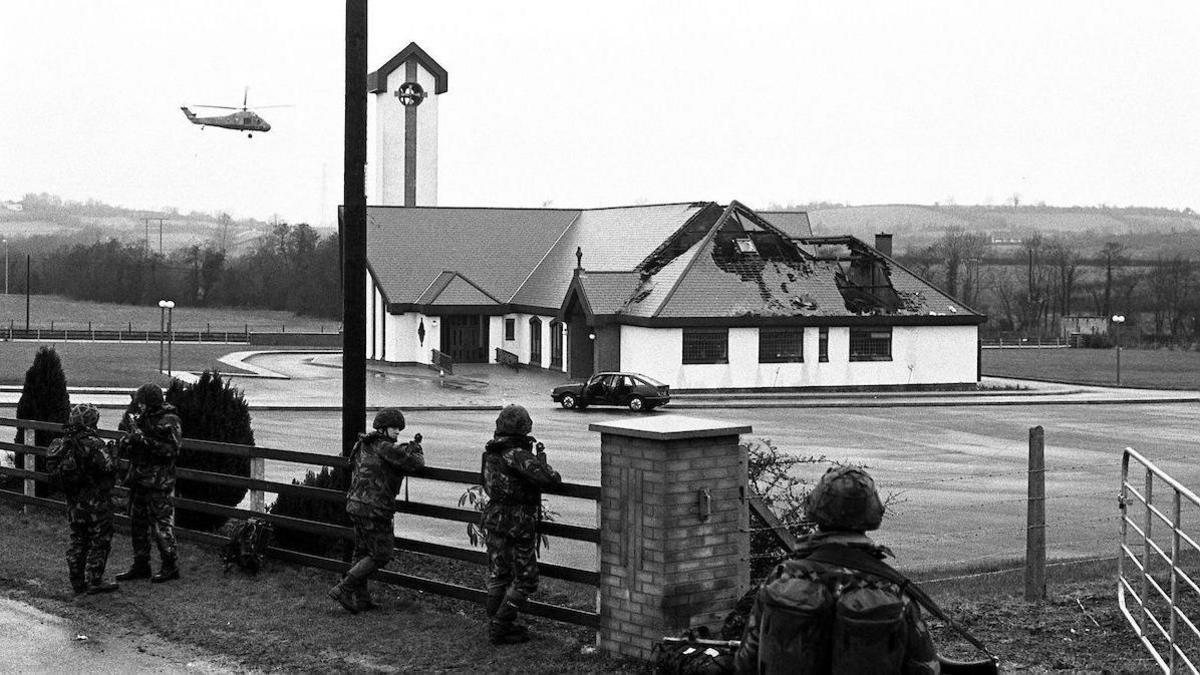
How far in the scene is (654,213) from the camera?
190 ft

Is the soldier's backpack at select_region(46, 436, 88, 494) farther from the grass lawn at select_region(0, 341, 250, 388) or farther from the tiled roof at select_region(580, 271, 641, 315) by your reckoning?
the tiled roof at select_region(580, 271, 641, 315)

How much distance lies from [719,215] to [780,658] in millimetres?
50776

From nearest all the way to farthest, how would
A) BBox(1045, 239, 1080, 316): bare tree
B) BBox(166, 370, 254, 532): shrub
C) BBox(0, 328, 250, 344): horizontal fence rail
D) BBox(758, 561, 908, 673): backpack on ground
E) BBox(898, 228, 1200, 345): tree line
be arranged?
BBox(758, 561, 908, 673): backpack on ground
BBox(166, 370, 254, 532): shrub
BBox(0, 328, 250, 344): horizontal fence rail
BBox(898, 228, 1200, 345): tree line
BBox(1045, 239, 1080, 316): bare tree

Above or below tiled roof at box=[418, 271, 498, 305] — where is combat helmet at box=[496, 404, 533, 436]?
below

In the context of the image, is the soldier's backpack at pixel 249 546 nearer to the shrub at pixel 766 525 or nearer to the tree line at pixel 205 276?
the shrub at pixel 766 525

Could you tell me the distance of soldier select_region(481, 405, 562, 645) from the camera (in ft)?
30.6

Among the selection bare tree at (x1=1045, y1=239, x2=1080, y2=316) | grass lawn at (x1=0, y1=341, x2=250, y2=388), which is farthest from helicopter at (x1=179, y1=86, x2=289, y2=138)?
bare tree at (x1=1045, y1=239, x2=1080, y2=316)

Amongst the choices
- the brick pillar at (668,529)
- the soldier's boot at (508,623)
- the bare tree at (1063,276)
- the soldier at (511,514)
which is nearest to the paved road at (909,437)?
the brick pillar at (668,529)

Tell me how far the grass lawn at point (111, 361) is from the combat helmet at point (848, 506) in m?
44.3

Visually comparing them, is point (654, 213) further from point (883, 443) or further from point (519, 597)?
point (519, 597)

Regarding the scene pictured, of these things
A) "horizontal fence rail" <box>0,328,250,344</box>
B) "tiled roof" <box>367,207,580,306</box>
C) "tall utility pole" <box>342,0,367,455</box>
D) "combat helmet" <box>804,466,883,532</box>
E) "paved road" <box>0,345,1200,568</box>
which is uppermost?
"tiled roof" <box>367,207,580,306</box>

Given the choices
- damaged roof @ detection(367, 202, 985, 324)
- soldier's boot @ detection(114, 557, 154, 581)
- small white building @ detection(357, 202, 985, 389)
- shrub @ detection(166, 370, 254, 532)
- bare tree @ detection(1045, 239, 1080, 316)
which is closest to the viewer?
soldier's boot @ detection(114, 557, 154, 581)

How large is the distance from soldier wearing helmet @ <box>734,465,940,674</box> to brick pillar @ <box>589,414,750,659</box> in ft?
11.7

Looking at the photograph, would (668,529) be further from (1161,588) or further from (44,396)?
(44,396)
